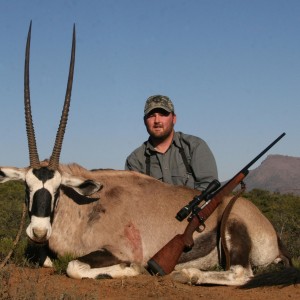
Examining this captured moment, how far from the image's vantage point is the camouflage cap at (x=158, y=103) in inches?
309

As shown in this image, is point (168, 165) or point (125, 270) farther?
point (168, 165)

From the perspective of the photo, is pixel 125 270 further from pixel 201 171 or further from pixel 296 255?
pixel 296 255

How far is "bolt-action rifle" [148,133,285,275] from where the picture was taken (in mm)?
5523

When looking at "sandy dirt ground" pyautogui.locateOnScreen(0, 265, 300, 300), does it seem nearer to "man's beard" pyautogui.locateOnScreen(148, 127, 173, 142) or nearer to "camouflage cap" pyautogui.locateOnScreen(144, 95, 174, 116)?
"man's beard" pyautogui.locateOnScreen(148, 127, 173, 142)

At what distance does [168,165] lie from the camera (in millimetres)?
7801

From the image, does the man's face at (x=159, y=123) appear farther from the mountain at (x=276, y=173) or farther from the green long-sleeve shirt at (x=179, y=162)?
the mountain at (x=276, y=173)

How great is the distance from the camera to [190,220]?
5895 mm

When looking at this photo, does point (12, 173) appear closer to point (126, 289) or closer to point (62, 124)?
point (62, 124)

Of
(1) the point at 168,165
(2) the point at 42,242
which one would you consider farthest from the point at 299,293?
(1) the point at 168,165

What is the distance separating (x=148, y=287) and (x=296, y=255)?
3.85m

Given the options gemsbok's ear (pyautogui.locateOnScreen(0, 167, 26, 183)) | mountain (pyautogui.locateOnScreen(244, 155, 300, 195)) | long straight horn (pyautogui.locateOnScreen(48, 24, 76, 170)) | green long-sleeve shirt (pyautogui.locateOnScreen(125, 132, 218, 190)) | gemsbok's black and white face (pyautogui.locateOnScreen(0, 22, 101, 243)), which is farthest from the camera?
mountain (pyautogui.locateOnScreen(244, 155, 300, 195))

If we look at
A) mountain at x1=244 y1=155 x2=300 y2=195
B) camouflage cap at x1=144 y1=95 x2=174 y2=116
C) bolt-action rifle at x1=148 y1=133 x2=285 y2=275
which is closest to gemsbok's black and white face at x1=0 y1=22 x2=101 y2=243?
bolt-action rifle at x1=148 y1=133 x2=285 y2=275

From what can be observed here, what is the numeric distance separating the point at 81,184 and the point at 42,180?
0.47m

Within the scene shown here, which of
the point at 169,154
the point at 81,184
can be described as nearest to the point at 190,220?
the point at 81,184
